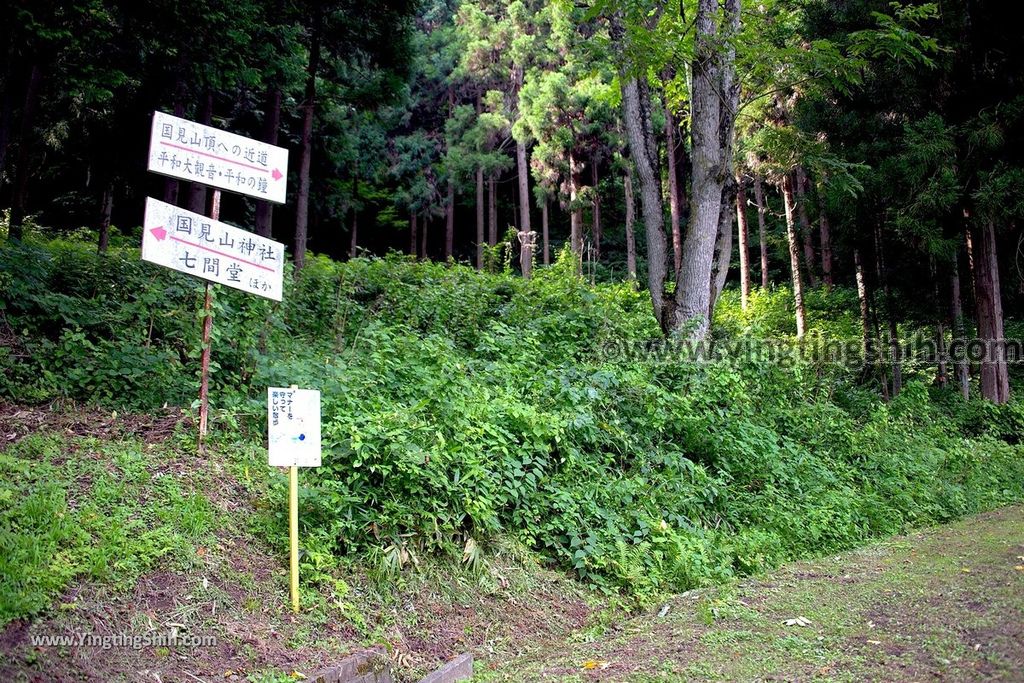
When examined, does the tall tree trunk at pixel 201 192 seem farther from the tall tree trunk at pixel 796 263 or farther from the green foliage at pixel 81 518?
the tall tree trunk at pixel 796 263

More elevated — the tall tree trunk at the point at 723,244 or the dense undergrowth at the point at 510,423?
the tall tree trunk at the point at 723,244

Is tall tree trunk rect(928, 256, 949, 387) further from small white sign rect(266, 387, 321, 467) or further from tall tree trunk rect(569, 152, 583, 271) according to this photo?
small white sign rect(266, 387, 321, 467)

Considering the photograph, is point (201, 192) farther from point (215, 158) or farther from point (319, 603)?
point (319, 603)

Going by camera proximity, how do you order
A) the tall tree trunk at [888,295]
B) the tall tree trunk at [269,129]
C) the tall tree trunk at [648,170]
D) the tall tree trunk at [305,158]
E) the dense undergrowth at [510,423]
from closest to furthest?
1. the dense undergrowth at [510,423]
2. the tall tree trunk at [648,170]
3. the tall tree trunk at [269,129]
4. the tall tree trunk at [305,158]
5. the tall tree trunk at [888,295]

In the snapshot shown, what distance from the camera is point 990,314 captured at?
43.1ft

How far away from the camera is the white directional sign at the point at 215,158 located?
525 centimetres

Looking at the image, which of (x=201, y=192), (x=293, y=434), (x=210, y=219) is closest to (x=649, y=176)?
(x=210, y=219)

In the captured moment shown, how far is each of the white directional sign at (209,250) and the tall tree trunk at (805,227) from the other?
13.6 meters

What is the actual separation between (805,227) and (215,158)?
15552 millimetres

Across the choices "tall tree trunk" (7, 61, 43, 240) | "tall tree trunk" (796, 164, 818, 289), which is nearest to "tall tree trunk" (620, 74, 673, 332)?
"tall tree trunk" (796, 164, 818, 289)

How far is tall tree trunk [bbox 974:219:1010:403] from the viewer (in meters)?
13.0

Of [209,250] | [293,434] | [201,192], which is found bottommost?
[293,434]

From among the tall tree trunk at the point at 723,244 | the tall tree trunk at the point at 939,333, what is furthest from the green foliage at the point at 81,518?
the tall tree trunk at the point at 939,333

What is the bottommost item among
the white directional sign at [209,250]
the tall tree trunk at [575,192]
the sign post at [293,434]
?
the sign post at [293,434]
